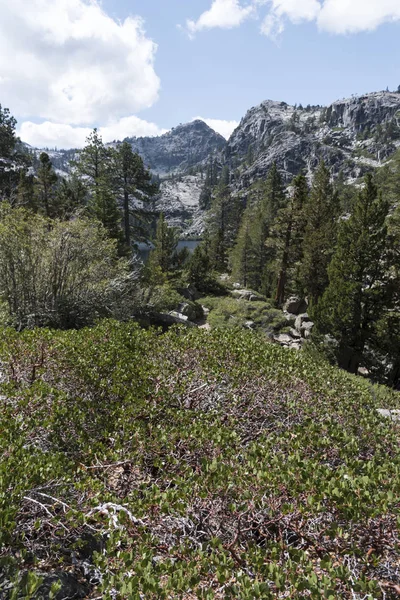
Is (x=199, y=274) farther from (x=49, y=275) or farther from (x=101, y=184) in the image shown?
(x=49, y=275)

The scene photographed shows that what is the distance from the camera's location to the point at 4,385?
454 centimetres

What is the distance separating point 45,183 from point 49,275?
26.1m

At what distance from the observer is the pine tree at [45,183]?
32281mm

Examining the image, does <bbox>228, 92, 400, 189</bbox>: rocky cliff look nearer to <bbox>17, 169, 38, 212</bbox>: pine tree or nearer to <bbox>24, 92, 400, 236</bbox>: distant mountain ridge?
<bbox>24, 92, 400, 236</bbox>: distant mountain ridge

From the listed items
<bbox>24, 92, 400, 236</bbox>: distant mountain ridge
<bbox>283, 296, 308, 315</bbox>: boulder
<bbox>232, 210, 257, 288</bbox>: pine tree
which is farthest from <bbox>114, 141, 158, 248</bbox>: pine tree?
<bbox>24, 92, 400, 236</bbox>: distant mountain ridge

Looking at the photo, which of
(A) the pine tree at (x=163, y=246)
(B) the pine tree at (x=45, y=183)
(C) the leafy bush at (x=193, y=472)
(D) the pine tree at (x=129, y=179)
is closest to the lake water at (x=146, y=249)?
(A) the pine tree at (x=163, y=246)

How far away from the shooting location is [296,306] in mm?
26031

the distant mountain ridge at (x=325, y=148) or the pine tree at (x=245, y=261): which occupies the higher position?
the distant mountain ridge at (x=325, y=148)

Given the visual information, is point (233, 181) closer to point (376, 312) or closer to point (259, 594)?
point (376, 312)

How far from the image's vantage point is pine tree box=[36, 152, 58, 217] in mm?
32281

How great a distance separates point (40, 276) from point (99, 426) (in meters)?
8.23

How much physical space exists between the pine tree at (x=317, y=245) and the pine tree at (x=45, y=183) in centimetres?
2403

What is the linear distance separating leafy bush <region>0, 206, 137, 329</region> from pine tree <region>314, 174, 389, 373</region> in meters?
9.61

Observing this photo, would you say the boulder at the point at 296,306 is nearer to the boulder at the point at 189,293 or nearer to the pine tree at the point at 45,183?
the boulder at the point at 189,293
